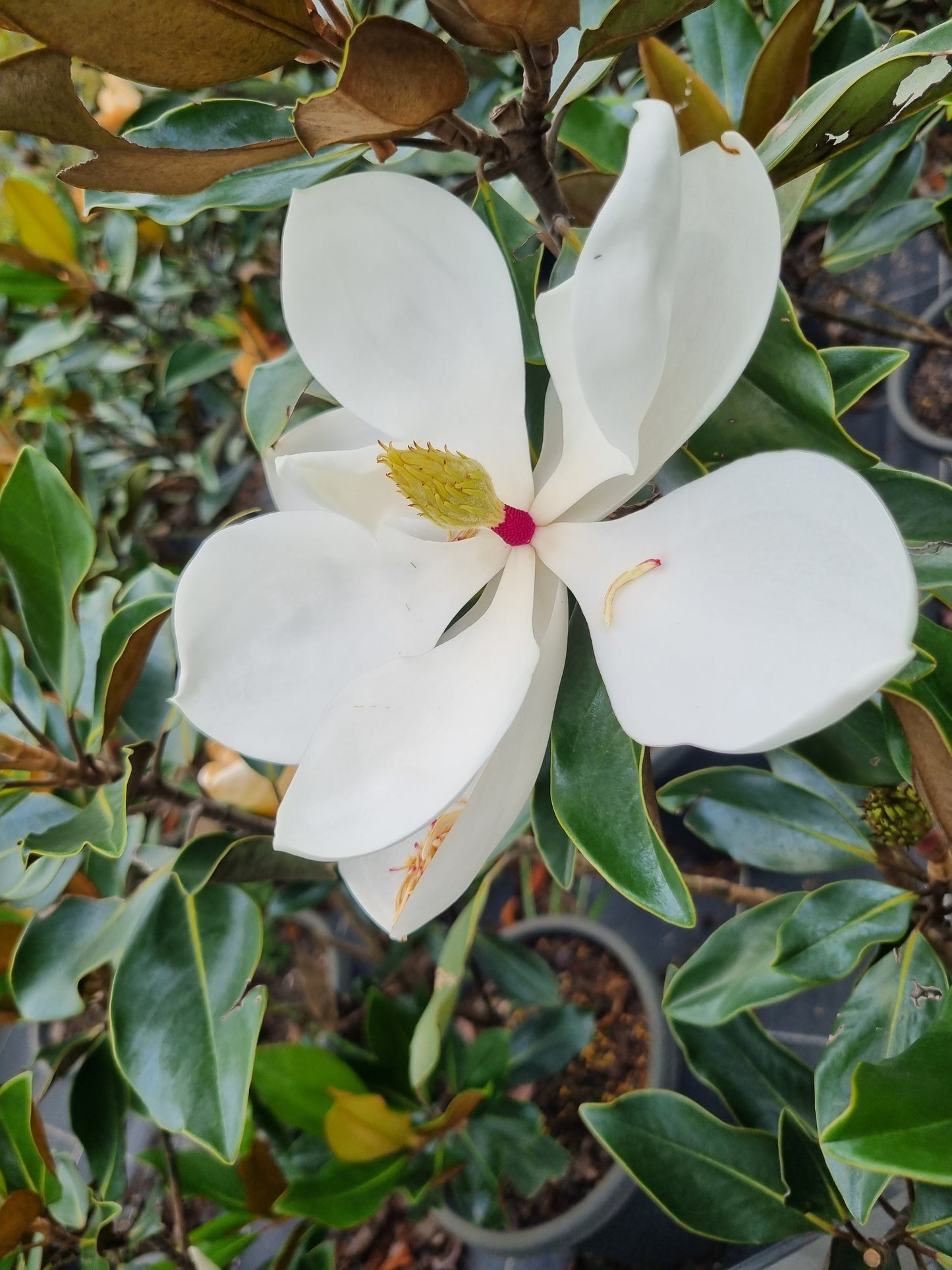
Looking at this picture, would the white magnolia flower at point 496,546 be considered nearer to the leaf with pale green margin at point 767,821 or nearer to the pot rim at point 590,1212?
the leaf with pale green margin at point 767,821

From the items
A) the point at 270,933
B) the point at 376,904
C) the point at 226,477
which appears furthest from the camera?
the point at 226,477

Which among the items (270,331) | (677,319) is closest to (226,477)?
(270,331)

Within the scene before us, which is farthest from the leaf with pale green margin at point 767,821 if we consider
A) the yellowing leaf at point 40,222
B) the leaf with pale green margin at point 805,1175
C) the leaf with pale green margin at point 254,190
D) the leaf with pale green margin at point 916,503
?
the yellowing leaf at point 40,222

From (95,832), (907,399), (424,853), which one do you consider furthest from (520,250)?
(907,399)

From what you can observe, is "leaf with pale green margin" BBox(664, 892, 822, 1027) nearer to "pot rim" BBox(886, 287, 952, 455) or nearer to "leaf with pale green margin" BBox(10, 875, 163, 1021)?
"leaf with pale green margin" BBox(10, 875, 163, 1021)

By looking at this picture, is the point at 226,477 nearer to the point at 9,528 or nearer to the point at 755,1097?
the point at 9,528

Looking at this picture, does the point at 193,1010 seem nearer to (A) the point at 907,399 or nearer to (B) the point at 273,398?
(B) the point at 273,398
